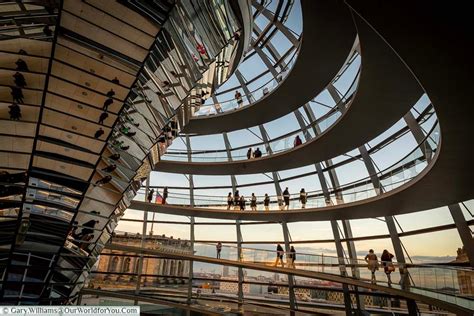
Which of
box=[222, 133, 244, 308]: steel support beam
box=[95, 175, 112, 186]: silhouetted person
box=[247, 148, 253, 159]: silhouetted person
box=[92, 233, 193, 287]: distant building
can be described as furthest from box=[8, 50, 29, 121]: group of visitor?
box=[92, 233, 193, 287]: distant building

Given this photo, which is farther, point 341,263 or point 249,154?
point 249,154

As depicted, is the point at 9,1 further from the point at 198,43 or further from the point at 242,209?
the point at 242,209

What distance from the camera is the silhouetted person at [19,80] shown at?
25.0 feet

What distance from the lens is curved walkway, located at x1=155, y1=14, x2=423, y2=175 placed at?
9.45m

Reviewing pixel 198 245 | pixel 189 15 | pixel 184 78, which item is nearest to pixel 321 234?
pixel 198 245

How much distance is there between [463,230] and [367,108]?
21.9 ft

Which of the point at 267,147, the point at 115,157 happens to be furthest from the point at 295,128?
the point at 115,157

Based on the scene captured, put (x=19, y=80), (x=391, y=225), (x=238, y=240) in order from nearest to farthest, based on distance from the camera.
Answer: (x=19, y=80)
(x=391, y=225)
(x=238, y=240)

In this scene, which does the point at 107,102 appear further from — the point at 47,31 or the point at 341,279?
the point at 341,279

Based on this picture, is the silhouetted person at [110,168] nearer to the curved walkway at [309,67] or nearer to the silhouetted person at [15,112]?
the silhouetted person at [15,112]

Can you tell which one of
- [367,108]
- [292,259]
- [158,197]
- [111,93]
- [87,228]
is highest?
[367,108]

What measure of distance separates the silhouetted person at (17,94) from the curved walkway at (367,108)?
8.38 m

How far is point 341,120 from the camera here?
45.1ft

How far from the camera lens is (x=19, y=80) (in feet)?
25.3
